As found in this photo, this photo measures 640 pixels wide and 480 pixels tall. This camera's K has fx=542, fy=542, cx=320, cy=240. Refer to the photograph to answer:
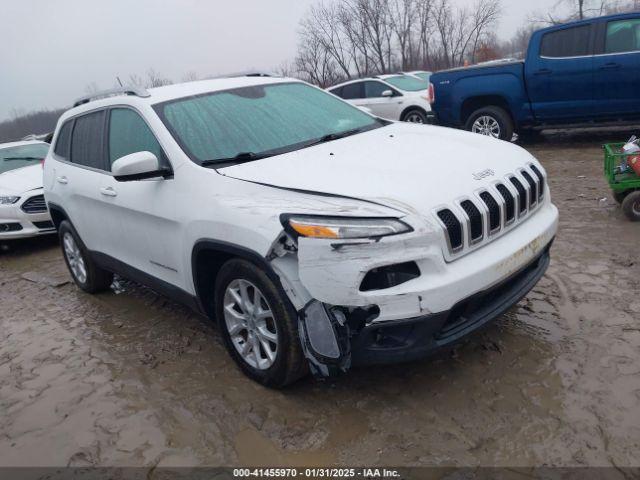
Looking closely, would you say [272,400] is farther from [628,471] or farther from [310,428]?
[628,471]

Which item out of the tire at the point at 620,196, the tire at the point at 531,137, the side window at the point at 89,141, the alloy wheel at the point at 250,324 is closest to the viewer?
the alloy wheel at the point at 250,324

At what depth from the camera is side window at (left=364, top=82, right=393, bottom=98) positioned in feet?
40.1

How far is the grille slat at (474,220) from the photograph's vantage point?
2609 millimetres

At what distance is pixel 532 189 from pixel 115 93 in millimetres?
3078

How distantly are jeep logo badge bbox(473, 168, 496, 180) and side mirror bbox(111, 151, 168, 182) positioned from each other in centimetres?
181

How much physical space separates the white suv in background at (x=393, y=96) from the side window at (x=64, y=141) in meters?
7.45

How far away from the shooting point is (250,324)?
120 inches

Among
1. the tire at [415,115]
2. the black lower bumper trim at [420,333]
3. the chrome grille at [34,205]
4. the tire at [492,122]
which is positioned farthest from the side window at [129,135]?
the tire at [415,115]

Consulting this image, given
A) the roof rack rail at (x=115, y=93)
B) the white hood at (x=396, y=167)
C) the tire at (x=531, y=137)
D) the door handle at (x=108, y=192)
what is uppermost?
the roof rack rail at (x=115, y=93)

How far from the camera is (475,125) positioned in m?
9.19

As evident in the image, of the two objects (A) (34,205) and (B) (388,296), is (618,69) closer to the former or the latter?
(B) (388,296)

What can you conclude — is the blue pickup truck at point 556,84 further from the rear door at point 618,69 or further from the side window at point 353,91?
the side window at point 353,91

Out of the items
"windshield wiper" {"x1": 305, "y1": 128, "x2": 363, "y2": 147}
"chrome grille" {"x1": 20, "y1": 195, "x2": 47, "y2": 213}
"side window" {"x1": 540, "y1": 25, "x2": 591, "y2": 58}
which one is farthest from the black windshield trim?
"side window" {"x1": 540, "y1": 25, "x2": 591, "y2": 58}

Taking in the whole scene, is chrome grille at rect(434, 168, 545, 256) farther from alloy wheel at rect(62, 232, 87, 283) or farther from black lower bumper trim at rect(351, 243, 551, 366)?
alloy wheel at rect(62, 232, 87, 283)
